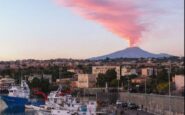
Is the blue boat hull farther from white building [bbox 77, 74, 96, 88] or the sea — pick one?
white building [bbox 77, 74, 96, 88]

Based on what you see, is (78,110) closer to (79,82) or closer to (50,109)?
(50,109)

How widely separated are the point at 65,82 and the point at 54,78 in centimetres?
2361

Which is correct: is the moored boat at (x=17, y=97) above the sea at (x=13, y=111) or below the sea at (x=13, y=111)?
above

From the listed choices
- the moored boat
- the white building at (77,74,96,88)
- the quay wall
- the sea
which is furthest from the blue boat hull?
the white building at (77,74,96,88)

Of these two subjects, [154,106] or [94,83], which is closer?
[154,106]

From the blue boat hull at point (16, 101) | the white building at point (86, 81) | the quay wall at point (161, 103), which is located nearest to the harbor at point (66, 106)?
the blue boat hull at point (16, 101)

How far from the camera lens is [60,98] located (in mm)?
58156

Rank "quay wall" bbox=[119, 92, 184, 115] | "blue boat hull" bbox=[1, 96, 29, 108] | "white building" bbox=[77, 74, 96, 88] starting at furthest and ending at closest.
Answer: "white building" bbox=[77, 74, 96, 88]
"blue boat hull" bbox=[1, 96, 29, 108]
"quay wall" bbox=[119, 92, 184, 115]

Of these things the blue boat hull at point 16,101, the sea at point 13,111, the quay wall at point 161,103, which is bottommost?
the sea at point 13,111

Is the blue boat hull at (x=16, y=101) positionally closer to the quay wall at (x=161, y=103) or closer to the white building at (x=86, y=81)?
the quay wall at (x=161, y=103)

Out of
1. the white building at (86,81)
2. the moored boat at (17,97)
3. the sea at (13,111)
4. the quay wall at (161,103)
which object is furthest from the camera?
the white building at (86,81)

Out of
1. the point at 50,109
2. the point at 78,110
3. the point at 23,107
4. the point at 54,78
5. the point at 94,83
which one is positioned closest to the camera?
the point at 78,110

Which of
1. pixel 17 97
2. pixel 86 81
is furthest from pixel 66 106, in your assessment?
pixel 86 81

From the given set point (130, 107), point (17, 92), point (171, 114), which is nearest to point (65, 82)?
point (17, 92)
